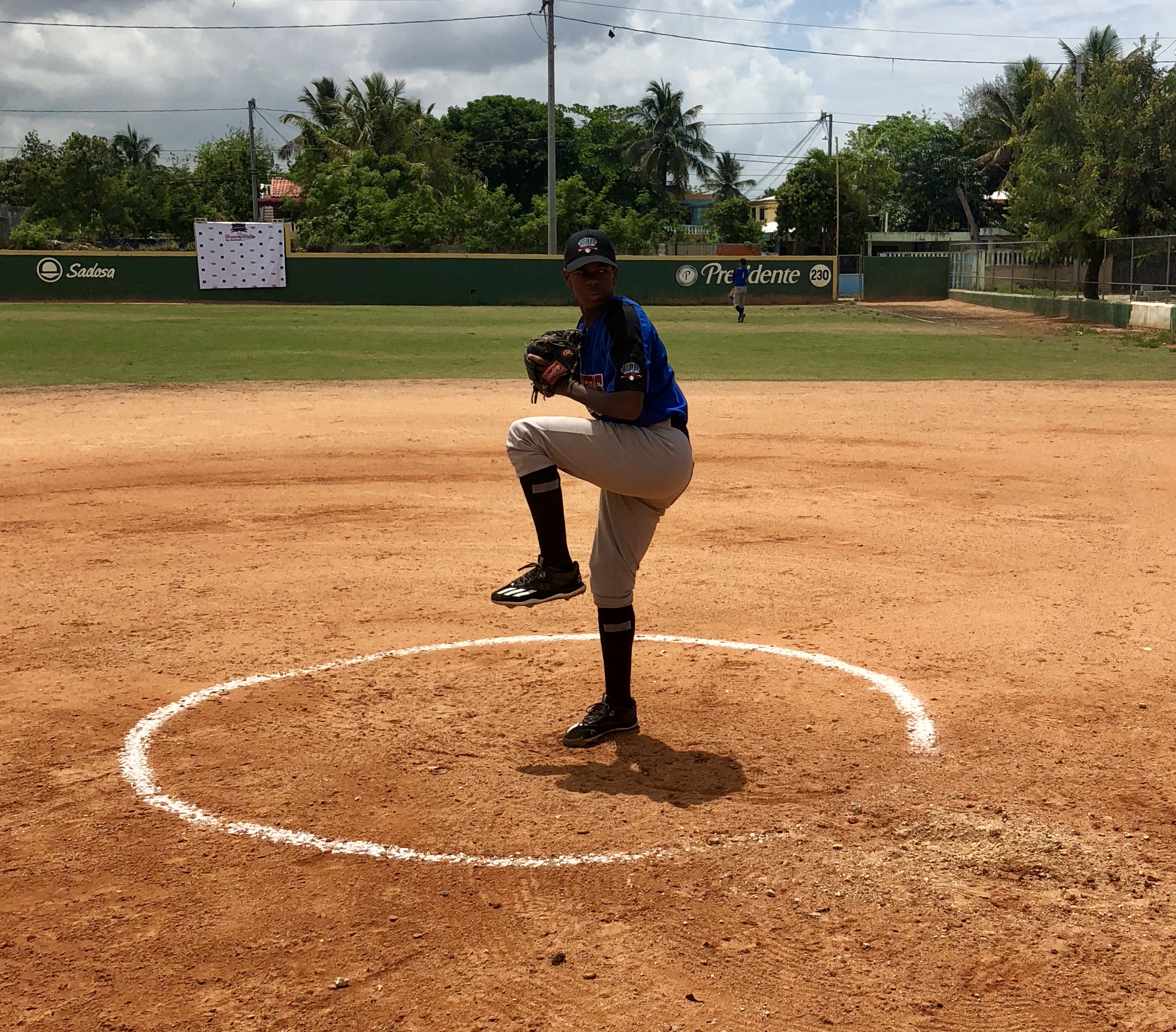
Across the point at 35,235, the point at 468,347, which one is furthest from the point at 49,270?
the point at 468,347

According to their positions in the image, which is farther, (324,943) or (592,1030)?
(324,943)

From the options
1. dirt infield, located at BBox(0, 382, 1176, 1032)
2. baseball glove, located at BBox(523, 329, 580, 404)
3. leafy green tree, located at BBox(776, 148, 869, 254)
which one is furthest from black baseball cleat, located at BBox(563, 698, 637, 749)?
leafy green tree, located at BBox(776, 148, 869, 254)

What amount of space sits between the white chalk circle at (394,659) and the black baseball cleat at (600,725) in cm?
95

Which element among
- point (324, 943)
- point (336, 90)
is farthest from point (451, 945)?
point (336, 90)

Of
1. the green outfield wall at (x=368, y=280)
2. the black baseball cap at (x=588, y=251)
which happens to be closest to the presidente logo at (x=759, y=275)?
the green outfield wall at (x=368, y=280)

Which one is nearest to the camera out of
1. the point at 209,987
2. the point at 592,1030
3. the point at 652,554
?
the point at 592,1030

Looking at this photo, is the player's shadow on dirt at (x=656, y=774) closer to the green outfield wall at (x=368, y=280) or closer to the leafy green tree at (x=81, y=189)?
the green outfield wall at (x=368, y=280)

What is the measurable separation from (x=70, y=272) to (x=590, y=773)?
146ft

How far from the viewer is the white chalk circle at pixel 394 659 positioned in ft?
13.0

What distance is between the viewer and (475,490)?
10.3 m

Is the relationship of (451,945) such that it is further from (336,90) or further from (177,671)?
(336,90)

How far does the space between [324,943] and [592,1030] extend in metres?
0.87

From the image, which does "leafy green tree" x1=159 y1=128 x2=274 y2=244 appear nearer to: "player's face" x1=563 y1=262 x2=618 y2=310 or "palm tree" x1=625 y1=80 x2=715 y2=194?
"palm tree" x1=625 y1=80 x2=715 y2=194

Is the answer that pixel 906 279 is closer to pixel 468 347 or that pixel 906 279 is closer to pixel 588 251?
pixel 468 347
